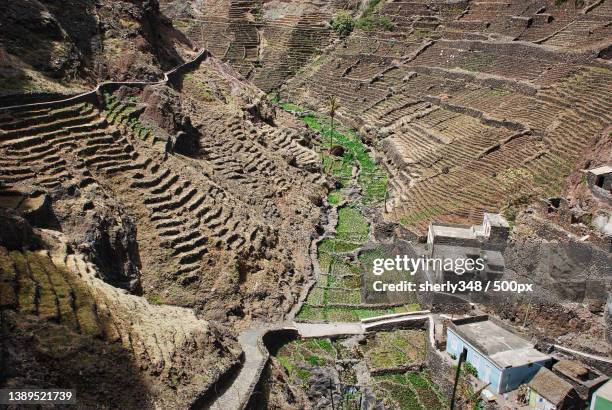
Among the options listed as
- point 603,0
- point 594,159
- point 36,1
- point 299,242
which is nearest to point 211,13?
point 36,1

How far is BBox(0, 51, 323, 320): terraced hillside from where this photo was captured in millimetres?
16547

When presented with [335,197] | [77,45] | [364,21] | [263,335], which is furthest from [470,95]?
[263,335]

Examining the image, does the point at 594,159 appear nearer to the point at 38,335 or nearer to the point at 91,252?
the point at 91,252

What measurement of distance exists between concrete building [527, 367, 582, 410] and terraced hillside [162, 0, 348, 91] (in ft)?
119

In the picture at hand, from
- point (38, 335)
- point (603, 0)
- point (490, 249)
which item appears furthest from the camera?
point (603, 0)

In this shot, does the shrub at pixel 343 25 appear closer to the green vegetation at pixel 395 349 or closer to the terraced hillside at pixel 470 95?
the terraced hillside at pixel 470 95

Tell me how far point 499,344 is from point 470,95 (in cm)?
2168

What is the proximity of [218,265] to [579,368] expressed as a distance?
11.6m

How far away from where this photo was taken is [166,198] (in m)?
18.6

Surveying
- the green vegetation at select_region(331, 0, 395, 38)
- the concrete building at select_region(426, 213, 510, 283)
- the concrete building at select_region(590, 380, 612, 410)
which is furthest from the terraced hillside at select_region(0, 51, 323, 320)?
the green vegetation at select_region(331, 0, 395, 38)

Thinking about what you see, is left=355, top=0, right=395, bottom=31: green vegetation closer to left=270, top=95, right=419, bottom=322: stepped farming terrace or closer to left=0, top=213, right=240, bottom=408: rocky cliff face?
left=270, top=95, right=419, bottom=322: stepped farming terrace

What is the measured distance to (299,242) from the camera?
21906mm

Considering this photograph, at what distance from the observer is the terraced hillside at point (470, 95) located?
917 inches

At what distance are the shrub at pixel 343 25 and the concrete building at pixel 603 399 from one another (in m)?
42.5
